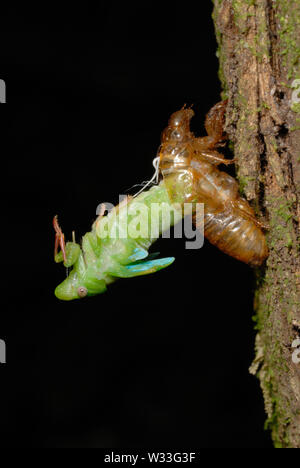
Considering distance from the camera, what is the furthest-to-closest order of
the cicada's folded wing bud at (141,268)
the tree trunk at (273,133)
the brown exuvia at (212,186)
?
the cicada's folded wing bud at (141,268), the brown exuvia at (212,186), the tree trunk at (273,133)

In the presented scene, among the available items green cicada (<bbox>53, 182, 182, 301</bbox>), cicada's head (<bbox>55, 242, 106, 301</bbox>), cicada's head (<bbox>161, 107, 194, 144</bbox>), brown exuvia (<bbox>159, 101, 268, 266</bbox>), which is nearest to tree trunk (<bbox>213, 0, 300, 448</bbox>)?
brown exuvia (<bbox>159, 101, 268, 266</bbox>)

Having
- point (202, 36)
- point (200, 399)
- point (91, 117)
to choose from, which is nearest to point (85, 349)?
point (200, 399)

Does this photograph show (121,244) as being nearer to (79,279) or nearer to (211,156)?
(79,279)

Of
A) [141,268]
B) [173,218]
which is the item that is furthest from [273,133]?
[141,268]

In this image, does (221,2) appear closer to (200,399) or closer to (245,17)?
(245,17)

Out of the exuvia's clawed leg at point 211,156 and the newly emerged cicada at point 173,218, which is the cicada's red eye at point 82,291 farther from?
the exuvia's clawed leg at point 211,156

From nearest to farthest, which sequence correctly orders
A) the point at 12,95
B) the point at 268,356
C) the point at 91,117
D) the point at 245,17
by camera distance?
the point at 245,17 < the point at 268,356 < the point at 12,95 < the point at 91,117

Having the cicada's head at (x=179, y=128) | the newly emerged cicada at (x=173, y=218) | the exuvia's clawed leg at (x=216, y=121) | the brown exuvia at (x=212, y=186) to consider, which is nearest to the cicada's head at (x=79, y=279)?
the newly emerged cicada at (x=173, y=218)
